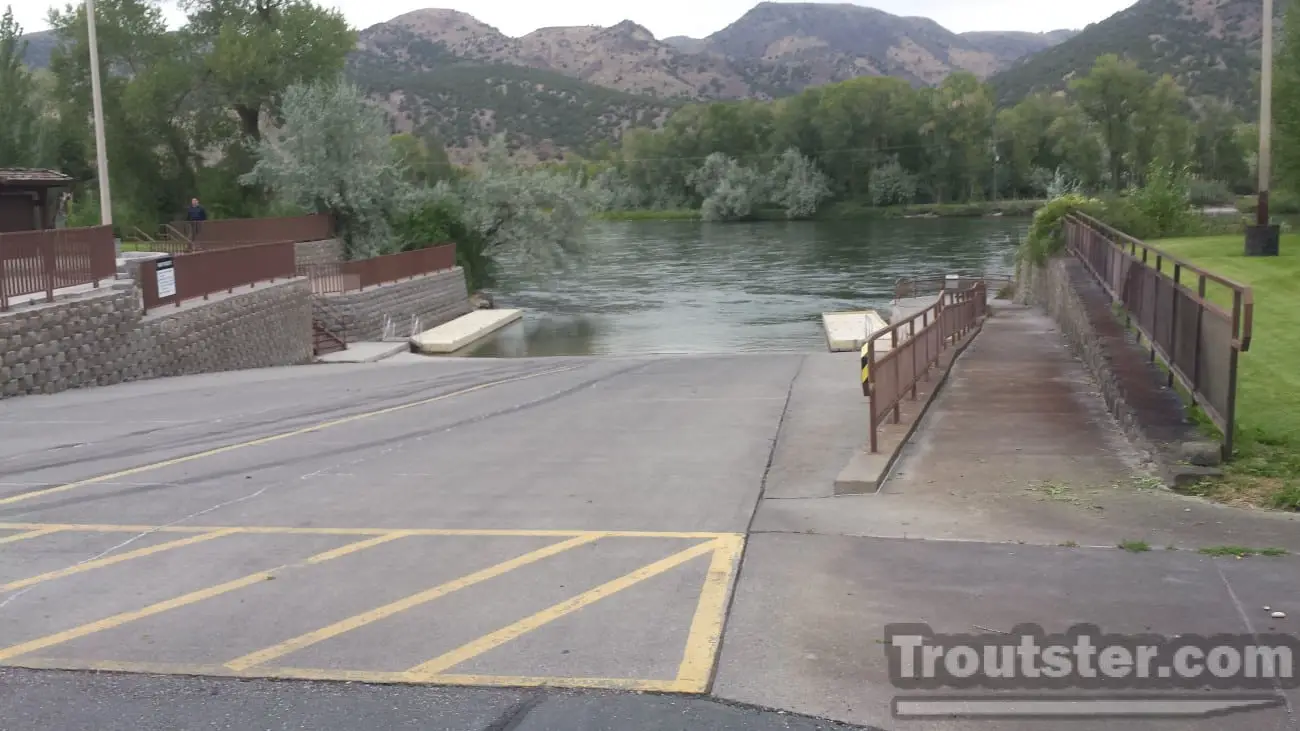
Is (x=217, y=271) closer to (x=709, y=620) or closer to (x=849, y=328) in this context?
(x=849, y=328)

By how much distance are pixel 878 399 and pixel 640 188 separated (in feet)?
441

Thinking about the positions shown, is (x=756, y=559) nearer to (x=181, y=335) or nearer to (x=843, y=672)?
(x=843, y=672)

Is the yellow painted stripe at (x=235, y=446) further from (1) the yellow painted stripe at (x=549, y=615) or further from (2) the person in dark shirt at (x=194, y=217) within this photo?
(2) the person in dark shirt at (x=194, y=217)

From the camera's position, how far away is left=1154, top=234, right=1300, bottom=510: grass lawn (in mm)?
8859

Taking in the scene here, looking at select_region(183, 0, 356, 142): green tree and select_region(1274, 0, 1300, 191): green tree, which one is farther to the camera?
select_region(183, 0, 356, 142): green tree

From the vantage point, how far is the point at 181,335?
22844 mm

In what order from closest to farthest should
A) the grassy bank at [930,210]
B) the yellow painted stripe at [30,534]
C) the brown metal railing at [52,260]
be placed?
the yellow painted stripe at [30,534]
the brown metal railing at [52,260]
the grassy bank at [930,210]

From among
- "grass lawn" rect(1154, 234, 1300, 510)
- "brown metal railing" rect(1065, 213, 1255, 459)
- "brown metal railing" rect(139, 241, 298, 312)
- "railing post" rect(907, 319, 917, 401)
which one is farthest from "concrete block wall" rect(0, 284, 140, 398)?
"grass lawn" rect(1154, 234, 1300, 510)

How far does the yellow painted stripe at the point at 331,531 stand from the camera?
8.53 m

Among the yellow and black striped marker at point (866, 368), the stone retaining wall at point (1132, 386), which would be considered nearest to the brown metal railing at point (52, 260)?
the yellow and black striped marker at point (866, 368)

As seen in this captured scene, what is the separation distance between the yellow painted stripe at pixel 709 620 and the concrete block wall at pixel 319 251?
36.2 m

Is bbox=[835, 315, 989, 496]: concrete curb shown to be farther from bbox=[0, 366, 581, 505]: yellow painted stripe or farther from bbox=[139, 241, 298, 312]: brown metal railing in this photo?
bbox=[139, 241, 298, 312]: brown metal railing

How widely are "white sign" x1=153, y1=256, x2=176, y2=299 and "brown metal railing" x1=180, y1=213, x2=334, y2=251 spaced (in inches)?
781

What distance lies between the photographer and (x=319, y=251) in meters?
44.7
